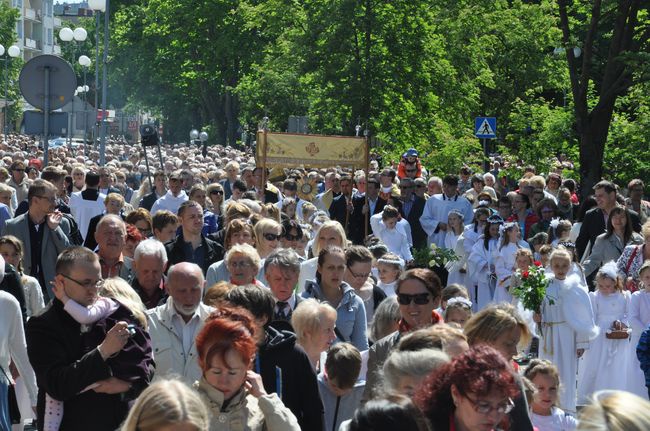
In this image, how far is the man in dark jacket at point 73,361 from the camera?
21.2 feet

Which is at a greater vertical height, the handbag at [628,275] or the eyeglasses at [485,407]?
the eyeglasses at [485,407]

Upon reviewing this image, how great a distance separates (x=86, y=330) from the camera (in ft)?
21.6

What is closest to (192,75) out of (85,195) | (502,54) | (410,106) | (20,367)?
(502,54)

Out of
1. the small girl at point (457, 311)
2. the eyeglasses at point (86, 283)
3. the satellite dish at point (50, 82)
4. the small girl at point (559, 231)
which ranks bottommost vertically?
the small girl at point (559, 231)

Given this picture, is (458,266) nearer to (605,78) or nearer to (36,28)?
(605,78)

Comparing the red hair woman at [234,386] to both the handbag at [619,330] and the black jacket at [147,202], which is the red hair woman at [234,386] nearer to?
the handbag at [619,330]

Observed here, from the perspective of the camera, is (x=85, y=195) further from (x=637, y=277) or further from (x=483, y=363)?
(x=483, y=363)

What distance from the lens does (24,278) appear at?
10070 mm

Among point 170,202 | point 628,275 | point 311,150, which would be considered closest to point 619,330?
point 628,275

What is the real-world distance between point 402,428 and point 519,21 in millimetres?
34026

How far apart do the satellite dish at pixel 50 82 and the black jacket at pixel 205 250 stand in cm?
286

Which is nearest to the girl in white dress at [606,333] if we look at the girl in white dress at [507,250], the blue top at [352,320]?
the girl in white dress at [507,250]

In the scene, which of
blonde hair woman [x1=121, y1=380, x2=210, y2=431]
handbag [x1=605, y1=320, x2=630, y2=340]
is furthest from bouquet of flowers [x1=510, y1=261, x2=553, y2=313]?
blonde hair woman [x1=121, y1=380, x2=210, y2=431]

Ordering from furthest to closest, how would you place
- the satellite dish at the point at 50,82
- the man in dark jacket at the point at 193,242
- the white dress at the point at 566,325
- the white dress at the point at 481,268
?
the white dress at the point at 481,268, the satellite dish at the point at 50,82, the white dress at the point at 566,325, the man in dark jacket at the point at 193,242
